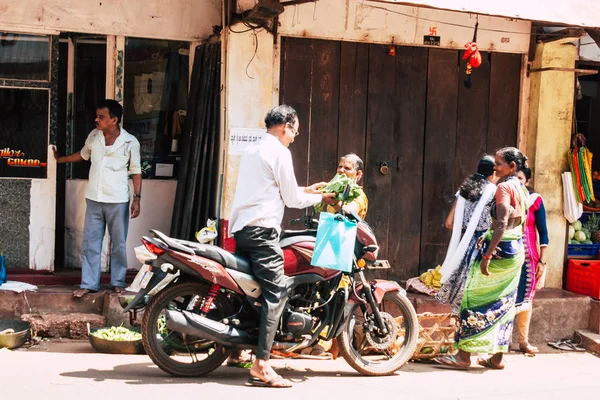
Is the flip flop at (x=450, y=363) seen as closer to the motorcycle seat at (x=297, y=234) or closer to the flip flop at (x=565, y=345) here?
the flip flop at (x=565, y=345)

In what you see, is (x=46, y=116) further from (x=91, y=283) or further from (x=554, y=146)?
(x=554, y=146)

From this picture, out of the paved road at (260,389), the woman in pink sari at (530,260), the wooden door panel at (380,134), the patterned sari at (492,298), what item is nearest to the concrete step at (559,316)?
the woman in pink sari at (530,260)

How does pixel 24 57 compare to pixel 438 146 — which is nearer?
pixel 24 57

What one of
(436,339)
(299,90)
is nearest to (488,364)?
(436,339)

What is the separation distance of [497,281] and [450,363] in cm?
85

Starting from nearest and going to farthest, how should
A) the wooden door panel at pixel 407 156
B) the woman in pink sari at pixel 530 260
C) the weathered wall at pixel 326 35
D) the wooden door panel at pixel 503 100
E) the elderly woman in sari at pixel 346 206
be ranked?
the elderly woman in sari at pixel 346 206 → the woman in pink sari at pixel 530 260 → the weathered wall at pixel 326 35 → the wooden door panel at pixel 407 156 → the wooden door panel at pixel 503 100

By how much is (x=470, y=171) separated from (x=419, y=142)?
26.2 inches

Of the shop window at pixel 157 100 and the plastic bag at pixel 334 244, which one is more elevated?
the shop window at pixel 157 100

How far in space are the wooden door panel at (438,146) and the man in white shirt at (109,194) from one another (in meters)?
2.97

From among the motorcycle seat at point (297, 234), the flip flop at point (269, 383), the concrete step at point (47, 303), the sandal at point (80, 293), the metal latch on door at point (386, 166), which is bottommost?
the flip flop at point (269, 383)

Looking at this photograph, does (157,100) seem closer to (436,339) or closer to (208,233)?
(208,233)

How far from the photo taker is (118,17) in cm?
812

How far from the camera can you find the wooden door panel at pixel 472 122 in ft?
28.3

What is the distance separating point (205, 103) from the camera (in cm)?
806
